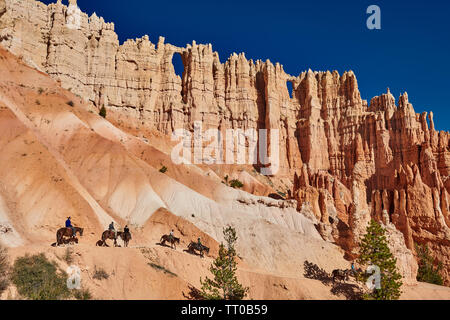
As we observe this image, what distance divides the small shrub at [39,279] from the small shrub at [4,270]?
1.21 feet

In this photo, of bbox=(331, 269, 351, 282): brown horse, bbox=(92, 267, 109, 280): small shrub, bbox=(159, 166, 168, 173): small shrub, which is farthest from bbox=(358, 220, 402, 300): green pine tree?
bbox=(159, 166, 168, 173): small shrub

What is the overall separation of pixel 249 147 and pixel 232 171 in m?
11.2

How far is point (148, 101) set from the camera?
80.2 meters

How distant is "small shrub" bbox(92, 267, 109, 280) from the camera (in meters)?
23.3

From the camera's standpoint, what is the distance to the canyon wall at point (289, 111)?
58844 mm

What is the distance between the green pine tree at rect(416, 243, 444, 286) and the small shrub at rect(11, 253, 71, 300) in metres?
43.9

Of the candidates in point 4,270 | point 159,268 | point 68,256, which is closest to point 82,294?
point 68,256

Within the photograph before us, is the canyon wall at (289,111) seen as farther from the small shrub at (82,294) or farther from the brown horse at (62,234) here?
the small shrub at (82,294)

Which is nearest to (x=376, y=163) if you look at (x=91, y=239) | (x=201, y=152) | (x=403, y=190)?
(x=403, y=190)

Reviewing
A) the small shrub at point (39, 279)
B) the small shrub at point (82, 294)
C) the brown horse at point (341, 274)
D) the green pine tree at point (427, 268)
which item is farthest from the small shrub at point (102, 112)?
the green pine tree at point (427, 268)

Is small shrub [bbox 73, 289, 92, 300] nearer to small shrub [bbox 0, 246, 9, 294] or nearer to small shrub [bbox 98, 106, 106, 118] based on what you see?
small shrub [bbox 0, 246, 9, 294]

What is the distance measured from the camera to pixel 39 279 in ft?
65.1
